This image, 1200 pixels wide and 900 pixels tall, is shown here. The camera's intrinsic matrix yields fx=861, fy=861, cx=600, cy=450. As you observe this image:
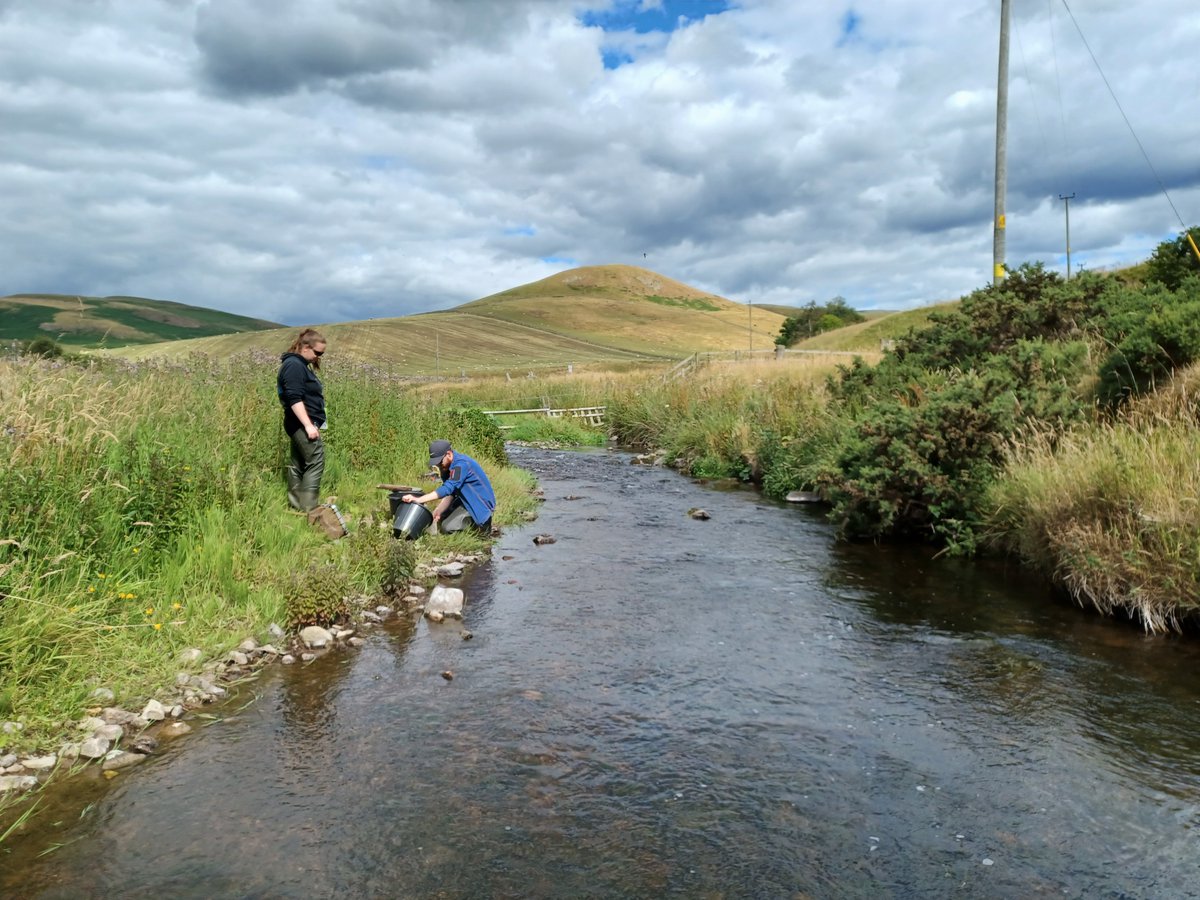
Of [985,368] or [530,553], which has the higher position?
[985,368]

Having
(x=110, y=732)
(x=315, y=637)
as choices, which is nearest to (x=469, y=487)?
(x=315, y=637)

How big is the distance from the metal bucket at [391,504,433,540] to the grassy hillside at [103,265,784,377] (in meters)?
46.2

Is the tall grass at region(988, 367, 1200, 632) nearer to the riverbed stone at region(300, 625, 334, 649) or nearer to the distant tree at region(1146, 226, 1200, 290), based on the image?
the riverbed stone at region(300, 625, 334, 649)

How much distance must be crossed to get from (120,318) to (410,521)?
160112mm

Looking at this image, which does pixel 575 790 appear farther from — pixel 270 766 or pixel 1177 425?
pixel 1177 425

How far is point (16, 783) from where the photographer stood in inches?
199

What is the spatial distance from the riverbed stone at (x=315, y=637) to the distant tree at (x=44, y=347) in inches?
201

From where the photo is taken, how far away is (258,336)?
8688cm

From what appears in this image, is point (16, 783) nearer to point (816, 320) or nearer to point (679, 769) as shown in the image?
point (679, 769)

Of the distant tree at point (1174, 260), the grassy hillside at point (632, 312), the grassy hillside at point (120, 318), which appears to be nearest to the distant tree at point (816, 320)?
the grassy hillside at point (632, 312)

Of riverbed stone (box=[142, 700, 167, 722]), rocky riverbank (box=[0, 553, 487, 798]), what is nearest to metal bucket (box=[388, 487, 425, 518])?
rocky riverbank (box=[0, 553, 487, 798])

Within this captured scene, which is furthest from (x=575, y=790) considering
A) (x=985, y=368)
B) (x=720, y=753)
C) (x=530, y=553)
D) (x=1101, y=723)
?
(x=985, y=368)

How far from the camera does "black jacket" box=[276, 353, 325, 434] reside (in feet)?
33.0

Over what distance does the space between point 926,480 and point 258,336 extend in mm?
85151
